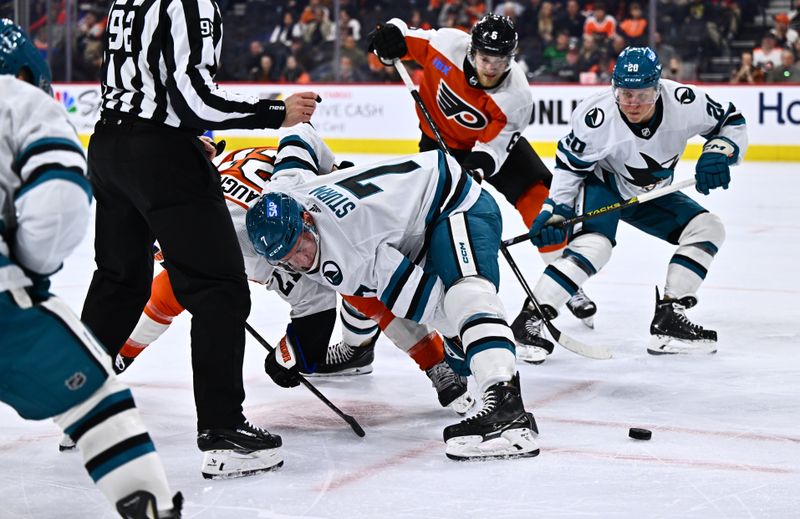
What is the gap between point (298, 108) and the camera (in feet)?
8.43

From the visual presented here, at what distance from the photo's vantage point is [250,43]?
10758 millimetres

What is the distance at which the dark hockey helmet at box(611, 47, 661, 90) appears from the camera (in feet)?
12.1

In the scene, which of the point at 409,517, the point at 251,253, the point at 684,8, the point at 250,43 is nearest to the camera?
the point at 409,517

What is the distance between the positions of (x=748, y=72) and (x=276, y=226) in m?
7.21

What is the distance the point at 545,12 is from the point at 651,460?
789 cm

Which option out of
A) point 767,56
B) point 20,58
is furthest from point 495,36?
point 767,56

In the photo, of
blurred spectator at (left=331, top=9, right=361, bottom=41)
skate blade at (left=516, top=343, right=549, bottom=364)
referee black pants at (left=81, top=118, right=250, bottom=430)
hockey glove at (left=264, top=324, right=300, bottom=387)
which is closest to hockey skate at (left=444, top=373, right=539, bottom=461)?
referee black pants at (left=81, top=118, right=250, bottom=430)

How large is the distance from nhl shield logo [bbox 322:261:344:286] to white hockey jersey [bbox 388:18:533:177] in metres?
1.54

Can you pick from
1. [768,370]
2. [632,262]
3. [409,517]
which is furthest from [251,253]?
[632,262]

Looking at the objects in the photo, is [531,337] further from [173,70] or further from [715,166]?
[173,70]

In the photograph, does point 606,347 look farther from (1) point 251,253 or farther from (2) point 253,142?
(2) point 253,142

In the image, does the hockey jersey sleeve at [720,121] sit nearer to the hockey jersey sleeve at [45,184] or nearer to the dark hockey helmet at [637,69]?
the dark hockey helmet at [637,69]

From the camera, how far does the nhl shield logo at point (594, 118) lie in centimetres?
389

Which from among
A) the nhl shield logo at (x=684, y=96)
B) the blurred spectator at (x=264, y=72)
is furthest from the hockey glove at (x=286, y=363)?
the blurred spectator at (x=264, y=72)
